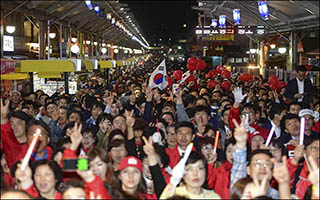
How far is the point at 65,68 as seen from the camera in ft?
49.0

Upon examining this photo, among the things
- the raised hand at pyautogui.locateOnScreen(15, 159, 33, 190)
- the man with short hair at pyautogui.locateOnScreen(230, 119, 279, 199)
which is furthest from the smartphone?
the man with short hair at pyautogui.locateOnScreen(230, 119, 279, 199)

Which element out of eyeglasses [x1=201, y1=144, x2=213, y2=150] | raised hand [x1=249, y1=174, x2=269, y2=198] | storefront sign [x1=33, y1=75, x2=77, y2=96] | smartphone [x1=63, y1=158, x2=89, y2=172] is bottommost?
raised hand [x1=249, y1=174, x2=269, y2=198]

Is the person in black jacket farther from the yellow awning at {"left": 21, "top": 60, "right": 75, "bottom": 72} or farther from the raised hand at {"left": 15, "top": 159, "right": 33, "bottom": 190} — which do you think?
the raised hand at {"left": 15, "top": 159, "right": 33, "bottom": 190}

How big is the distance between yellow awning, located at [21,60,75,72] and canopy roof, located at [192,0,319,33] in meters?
8.04

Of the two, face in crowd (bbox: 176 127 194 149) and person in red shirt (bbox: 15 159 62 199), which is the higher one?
face in crowd (bbox: 176 127 194 149)

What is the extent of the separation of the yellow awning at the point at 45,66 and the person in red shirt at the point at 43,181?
32.2 feet

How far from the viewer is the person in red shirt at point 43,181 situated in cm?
480

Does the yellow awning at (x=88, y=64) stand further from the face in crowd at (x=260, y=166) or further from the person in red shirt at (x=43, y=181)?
the face in crowd at (x=260, y=166)

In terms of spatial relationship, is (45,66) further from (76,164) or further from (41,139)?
(76,164)

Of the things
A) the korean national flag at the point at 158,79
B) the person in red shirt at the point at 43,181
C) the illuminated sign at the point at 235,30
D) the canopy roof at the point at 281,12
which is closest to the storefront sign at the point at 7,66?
the korean national flag at the point at 158,79

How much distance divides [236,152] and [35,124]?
308cm

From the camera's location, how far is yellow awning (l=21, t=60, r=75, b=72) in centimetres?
1458

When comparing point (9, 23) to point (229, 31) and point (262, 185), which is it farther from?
point (262, 185)

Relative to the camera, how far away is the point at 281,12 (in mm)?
20641
